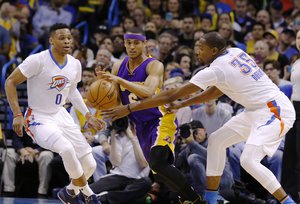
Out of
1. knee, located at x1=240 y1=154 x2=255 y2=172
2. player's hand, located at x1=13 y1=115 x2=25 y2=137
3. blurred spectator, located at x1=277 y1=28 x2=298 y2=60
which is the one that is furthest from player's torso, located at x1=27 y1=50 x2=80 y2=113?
blurred spectator, located at x1=277 y1=28 x2=298 y2=60

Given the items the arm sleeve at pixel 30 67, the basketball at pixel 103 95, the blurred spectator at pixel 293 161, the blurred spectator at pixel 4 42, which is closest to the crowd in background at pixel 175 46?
the blurred spectator at pixel 4 42

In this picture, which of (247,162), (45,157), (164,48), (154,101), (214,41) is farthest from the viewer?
(164,48)

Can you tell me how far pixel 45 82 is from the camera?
30.4ft

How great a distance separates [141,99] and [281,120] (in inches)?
65.4

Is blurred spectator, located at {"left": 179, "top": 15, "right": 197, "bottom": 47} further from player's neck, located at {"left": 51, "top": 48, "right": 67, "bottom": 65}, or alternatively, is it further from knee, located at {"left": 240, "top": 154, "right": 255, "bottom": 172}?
knee, located at {"left": 240, "top": 154, "right": 255, "bottom": 172}

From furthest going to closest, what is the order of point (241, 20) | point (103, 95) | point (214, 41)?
1. point (241, 20)
2. point (103, 95)
3. point (214, 41)

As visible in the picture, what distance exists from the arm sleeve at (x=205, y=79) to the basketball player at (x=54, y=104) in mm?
1535

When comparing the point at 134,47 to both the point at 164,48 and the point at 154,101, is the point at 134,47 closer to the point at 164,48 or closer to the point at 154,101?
the point at 154,101

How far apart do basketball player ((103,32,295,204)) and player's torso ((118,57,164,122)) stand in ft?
1.76

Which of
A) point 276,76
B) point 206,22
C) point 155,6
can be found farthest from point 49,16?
point 276,76

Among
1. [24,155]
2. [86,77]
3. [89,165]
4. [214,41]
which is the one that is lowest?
[24,155]

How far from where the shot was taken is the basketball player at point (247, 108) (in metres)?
8.28

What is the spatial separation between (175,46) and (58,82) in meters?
5.20

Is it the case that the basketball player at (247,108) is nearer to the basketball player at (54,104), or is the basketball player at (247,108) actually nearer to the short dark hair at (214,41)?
the short dark hair at (214,41)
